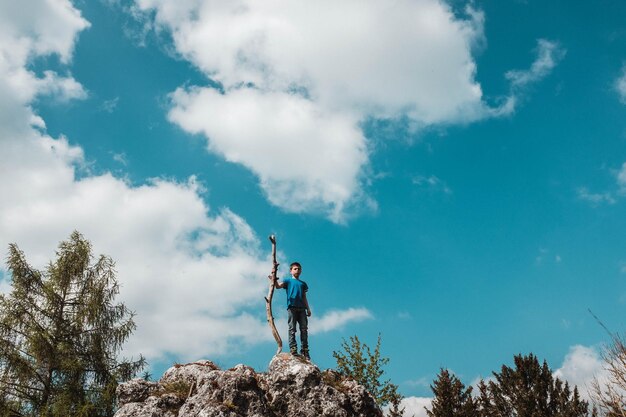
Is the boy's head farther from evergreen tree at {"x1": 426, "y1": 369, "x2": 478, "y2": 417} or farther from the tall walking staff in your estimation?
evergreen tree at {"x1": 426, "y1": 369, "x2": 478, "y2": 417}

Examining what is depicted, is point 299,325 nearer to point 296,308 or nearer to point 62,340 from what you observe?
point 296,308

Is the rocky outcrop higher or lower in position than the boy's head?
lower

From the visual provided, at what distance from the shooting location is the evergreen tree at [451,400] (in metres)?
27.7

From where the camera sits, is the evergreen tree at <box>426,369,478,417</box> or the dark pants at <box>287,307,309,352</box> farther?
the evergreen tree at <box>426,369,478,417</box>

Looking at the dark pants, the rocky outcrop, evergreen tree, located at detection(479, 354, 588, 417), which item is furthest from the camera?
evergreen tree, located at detection(479, 354, 588, 417)

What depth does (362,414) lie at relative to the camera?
13.8 m

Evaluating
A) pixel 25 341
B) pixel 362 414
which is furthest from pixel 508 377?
pixel 25 341

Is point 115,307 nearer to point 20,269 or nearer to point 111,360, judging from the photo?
point 111,360

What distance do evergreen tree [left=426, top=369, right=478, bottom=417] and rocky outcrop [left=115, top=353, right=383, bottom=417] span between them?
15.3 m

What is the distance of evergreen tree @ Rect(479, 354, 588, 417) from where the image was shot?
27531mm

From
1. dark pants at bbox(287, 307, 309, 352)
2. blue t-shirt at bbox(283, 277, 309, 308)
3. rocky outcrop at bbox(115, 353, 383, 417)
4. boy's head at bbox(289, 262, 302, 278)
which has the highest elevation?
boy's head at bbox(289, 262, 302, 278)

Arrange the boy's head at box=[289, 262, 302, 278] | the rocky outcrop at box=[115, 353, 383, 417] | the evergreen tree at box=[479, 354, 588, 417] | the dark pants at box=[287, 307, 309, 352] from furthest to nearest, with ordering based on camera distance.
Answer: the evergreen tree at box=[479, 354, 588, 417], the boy's head at box=[289, 262, 302, 278], the dark pants at box=[287, 307, 309, 352], the rocky outcrop at box=[115, 353, 383, 417]

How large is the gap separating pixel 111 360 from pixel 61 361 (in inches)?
72.1

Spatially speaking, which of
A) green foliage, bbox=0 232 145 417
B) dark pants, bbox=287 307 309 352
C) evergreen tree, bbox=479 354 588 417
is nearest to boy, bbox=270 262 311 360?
dark pants, bbox=287 307 309 352
